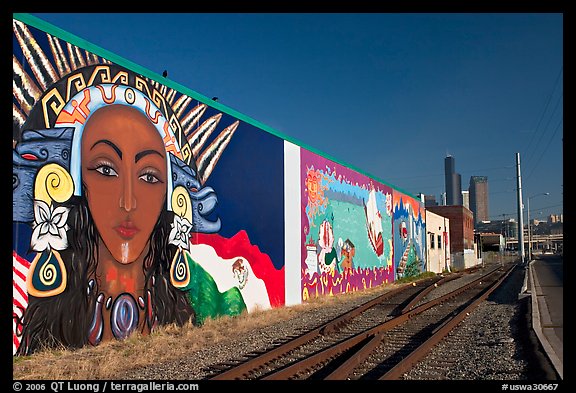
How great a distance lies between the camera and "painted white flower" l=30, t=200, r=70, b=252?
9.13m

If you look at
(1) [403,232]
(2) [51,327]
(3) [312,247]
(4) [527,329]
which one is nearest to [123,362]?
(2) [51,327]

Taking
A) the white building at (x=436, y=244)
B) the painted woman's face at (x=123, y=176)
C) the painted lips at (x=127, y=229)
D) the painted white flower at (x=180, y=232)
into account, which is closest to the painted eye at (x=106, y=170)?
the painted woman's face at (x=123, y=176)

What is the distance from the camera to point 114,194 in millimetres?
10945

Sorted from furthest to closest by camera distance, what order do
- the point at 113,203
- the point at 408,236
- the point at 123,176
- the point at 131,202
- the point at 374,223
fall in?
the point at 408,236
the point at 374,223
the point at 131,202
the point at 123,176
the point at 113,203

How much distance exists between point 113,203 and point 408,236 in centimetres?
2994

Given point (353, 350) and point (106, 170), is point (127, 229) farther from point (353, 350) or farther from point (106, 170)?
point (353, 350)

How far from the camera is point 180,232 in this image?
1295 cm

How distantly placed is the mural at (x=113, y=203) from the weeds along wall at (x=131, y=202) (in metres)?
0.03

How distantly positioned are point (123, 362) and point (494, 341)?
724 centimetres

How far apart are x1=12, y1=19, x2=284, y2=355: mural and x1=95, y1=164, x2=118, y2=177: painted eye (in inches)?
0.9

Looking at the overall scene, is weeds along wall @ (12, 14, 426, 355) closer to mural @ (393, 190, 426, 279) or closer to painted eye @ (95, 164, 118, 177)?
painted eye @ (95, 164, 118, 177)

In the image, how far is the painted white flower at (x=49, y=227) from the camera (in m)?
9.13

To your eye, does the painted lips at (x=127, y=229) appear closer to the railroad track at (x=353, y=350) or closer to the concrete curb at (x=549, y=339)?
the railroad track at (x=353, y=350)

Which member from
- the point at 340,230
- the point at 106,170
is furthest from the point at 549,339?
the point at 340,230
